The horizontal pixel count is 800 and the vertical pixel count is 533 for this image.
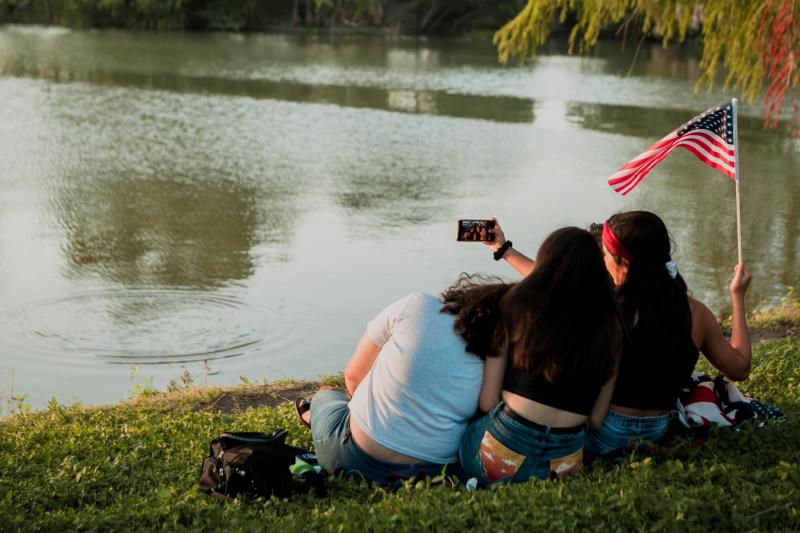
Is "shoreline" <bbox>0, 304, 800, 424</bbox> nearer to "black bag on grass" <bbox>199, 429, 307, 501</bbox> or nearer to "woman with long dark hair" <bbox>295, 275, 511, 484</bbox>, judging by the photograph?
"black bag on grass" <bbox>199, 429, 307, 501</bbox>

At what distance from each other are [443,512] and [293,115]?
51.5 ft

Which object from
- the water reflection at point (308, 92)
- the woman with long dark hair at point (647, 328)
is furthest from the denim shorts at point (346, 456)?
the water reflection at point (308, 92)

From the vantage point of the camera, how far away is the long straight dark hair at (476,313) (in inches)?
129

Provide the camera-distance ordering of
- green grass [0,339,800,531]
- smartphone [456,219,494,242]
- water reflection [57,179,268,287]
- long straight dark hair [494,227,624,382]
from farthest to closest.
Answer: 1. water reflection [57,179,268,287]
2. smartphone [456,219,494,242]
3. long straight dark hair [494,227,624,382]
4. green grass [0,339,800,531]

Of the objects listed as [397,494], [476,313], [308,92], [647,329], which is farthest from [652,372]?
[308,92]

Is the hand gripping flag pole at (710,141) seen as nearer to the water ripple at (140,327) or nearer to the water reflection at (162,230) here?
the water ripple at (140,327)

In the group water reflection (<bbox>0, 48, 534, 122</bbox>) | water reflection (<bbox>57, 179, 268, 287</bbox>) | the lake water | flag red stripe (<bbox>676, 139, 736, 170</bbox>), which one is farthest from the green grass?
water reflection (<bbox>0, 48, 534, 122</bbox>)

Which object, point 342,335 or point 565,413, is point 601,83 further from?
point 565,413

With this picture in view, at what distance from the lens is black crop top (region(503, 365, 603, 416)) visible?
3.29 m

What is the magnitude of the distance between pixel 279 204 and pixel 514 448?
8.42m

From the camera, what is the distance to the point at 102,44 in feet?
109

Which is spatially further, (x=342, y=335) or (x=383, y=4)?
(x=383, y=4)

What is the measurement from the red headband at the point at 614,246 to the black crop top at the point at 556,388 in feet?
1.66

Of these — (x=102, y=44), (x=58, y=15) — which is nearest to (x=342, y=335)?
(x=102, y=44)
